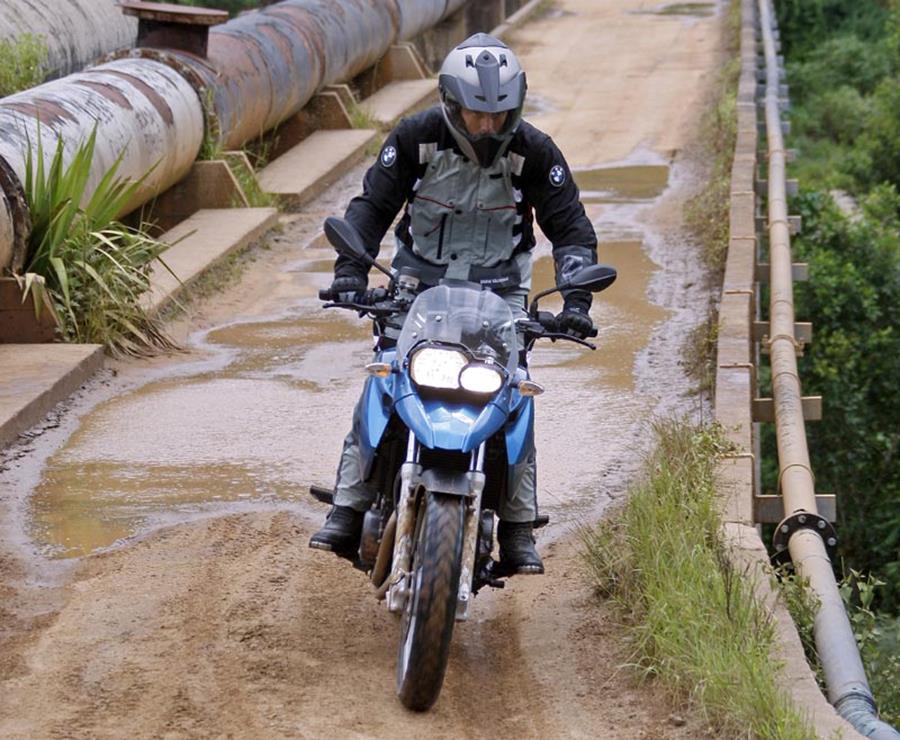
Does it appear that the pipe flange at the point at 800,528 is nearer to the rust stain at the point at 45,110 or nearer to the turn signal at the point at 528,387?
the turn signal at the point at 528,387

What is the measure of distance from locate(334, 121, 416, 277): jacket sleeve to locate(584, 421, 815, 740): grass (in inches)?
51.2

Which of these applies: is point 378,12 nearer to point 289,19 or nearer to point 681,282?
point 289,19

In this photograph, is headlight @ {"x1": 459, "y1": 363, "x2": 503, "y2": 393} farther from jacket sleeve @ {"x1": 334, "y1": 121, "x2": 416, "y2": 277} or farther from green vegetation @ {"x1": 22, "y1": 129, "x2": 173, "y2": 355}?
green vegetation @ {"x1": 22, "y1": 129, "x2": 173, "y2": 355}

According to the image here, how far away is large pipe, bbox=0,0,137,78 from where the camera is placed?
14180 millimetres

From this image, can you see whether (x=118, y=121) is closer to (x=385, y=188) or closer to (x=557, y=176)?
(x=385, y=188)

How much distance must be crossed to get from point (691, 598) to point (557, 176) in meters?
1.48

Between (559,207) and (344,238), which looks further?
(559,207)

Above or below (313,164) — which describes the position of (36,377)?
above

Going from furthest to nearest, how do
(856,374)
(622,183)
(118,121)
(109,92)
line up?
(856,374), (622,183), (109,92), (118,121)

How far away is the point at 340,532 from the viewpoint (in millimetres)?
5398

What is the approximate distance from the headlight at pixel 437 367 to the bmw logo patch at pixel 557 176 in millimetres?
978

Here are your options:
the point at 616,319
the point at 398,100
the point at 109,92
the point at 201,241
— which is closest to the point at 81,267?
the point at 109,92

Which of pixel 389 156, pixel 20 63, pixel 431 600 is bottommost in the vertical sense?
pixel 20 63

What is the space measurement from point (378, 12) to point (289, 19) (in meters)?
3.00
